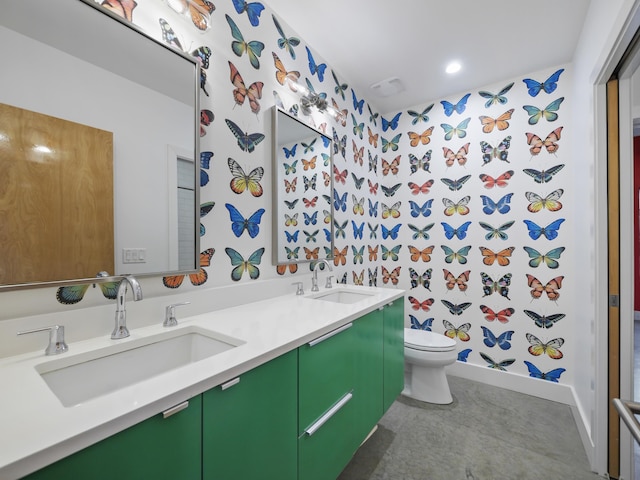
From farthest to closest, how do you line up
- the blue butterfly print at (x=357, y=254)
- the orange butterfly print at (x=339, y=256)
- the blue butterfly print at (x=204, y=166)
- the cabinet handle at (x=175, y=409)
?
the blue butterfly print at (x=357, y=254)
the orange butterfly print at (x=339, y=256)
the blue butterfly print at (x=204, y=166)
the cabinet handle at (x=175, y=409)

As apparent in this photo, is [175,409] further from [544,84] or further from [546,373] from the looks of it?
[544,84]

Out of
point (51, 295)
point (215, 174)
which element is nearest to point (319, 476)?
point (51, 295)

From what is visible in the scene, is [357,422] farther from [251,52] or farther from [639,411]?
[251,52]

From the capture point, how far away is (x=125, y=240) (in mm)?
1056

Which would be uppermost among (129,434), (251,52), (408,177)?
(251,52)

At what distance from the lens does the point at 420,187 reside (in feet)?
9.06

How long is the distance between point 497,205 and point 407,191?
2.59 feet

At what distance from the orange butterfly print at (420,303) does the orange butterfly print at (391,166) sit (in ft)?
4.22

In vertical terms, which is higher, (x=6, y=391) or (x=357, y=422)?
(x=6, y=391)

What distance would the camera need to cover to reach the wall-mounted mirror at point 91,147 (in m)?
0.85

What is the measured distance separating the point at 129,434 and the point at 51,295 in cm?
62

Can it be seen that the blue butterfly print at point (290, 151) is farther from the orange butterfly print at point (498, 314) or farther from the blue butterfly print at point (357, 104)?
the orange butterfly print at point (498, 314)

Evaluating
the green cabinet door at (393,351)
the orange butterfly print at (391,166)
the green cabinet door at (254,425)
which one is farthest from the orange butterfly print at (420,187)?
the green cabinet door at (254,425)

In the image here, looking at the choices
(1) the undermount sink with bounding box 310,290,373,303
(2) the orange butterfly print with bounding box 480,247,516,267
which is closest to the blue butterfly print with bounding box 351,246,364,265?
(1) the undermount sink with bounding box 310,290,373,303
